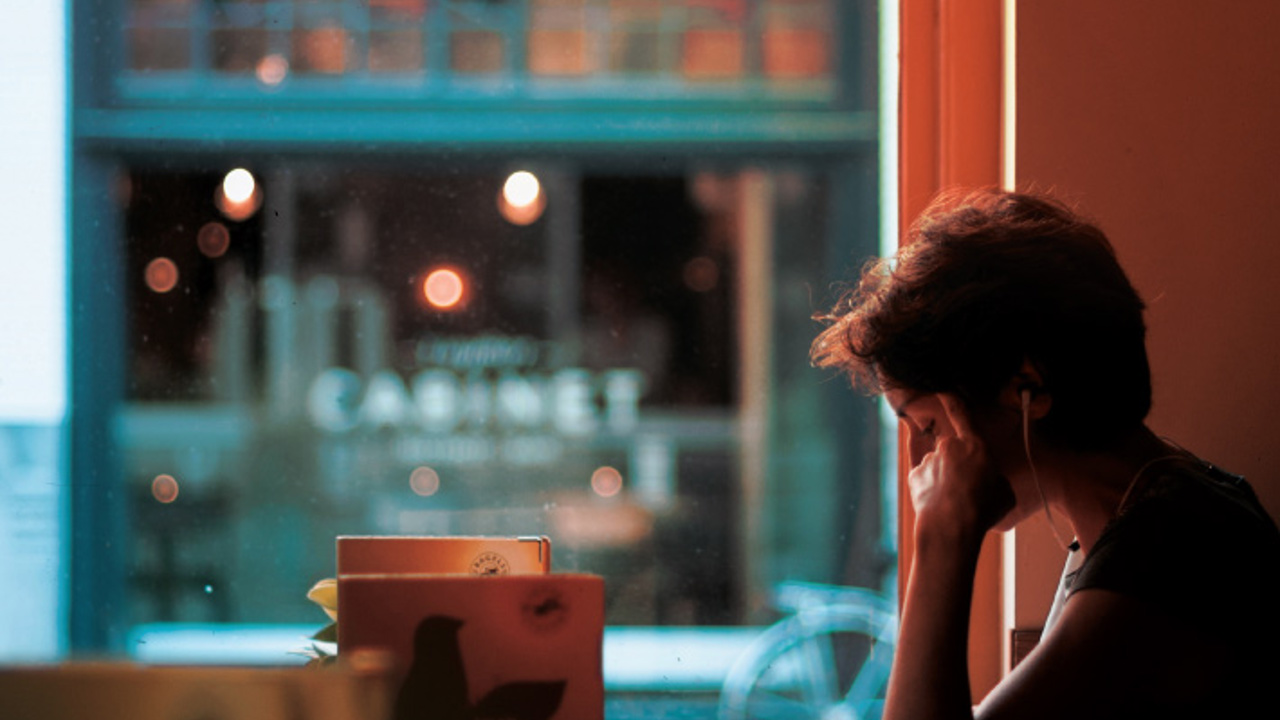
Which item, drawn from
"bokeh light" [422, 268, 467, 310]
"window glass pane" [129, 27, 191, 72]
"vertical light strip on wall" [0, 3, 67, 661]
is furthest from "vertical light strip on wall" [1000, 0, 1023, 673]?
"vertical light strip on wall" [0, 3, 67, 661]

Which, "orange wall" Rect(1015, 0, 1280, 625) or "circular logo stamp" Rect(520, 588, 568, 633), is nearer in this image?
"circular logo stamp" Rect(520, 588, 568, 633)

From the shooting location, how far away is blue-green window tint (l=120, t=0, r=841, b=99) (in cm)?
172

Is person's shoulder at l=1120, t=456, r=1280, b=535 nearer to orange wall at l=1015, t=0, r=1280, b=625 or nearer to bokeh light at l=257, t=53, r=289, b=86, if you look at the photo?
orange wall at l=1015, t=0, r=1280, b=625

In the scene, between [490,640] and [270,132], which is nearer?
[490,640]

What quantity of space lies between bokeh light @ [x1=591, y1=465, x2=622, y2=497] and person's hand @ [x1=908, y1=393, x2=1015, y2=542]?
0.63 meters

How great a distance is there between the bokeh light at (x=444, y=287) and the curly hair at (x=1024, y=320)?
2.59ft

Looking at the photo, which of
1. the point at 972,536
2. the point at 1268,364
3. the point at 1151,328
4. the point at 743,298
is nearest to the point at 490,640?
the point at 972,536

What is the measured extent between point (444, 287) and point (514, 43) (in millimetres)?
431

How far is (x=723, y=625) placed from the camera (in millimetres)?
1717

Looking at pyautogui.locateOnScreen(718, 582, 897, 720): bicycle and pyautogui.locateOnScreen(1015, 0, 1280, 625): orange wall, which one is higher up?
pyautogui.locateOnScreen(1015, 0, 1280, 625): orange wall

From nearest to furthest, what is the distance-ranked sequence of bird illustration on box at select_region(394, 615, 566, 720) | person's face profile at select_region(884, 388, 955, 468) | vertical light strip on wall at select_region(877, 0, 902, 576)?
bird illustration on box at select_region(394, 615, 566, 720) → person's face profile at select_region(884, 388, 955, 468) → vertical light strip on wall at select_region(877, 0, 902, 576)

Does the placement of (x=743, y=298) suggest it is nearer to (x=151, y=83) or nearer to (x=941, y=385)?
(x=941, y=385)

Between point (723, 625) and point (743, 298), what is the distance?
549mm

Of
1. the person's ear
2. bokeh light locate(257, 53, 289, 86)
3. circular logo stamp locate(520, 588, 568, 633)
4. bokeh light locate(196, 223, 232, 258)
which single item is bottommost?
circular logo stamp locate(520, 588, 568, 633)
